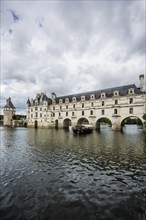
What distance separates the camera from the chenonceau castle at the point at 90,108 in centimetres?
4538

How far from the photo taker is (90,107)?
53719mm

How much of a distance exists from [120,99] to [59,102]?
27.7m

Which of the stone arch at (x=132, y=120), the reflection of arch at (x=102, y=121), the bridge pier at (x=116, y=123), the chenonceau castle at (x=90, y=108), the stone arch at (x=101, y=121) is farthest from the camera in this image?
the reflection of arch at (x=102, y=121)

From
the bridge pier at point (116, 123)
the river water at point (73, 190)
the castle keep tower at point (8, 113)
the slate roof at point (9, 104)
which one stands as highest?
the slate roof at point (9, 104)

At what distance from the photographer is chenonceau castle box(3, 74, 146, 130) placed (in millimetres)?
45375

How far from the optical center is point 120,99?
47562mm

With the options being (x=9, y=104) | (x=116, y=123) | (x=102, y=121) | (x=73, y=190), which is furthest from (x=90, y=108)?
(x=9, y=104)

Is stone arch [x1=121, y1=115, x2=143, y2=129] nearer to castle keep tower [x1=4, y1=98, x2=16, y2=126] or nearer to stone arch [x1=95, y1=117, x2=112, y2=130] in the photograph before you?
stone arch [x1=95, y1=117, x2=112, y2=130]

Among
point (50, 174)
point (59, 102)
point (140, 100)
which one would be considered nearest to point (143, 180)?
point (50, 174)

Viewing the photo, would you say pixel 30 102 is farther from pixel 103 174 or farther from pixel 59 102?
pixel 103 174

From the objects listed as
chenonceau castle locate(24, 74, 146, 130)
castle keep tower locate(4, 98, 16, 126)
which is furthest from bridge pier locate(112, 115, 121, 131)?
castle keep tower locate(4, 98, 16, 126)

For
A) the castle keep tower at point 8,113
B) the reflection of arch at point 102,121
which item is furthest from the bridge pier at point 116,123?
the castle keep tower at point 8,113

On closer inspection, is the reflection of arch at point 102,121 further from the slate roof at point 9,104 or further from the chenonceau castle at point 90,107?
the slate roof at point 9,104

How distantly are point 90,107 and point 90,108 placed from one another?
379 millimetres
